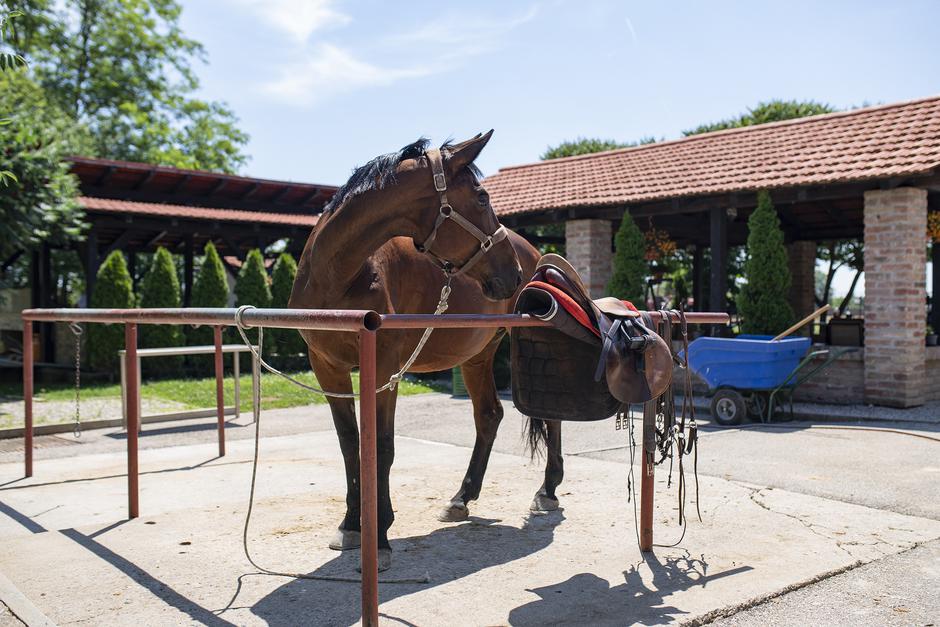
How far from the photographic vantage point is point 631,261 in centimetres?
1325

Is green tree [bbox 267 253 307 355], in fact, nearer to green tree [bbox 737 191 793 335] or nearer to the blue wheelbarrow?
green tree [bbox 737 191 793 335]

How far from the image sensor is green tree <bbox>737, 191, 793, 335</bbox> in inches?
463

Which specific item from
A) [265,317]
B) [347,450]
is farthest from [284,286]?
[265,317]

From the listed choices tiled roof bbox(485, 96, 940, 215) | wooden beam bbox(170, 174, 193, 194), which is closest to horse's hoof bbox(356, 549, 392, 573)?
tiled roof bbox(485, 96, 940, 215)

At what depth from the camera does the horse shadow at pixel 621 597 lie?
3.09 m

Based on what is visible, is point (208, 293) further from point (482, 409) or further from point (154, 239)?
point (482, 409)

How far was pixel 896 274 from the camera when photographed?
1016cm

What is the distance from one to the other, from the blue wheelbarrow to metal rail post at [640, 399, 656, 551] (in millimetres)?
5632

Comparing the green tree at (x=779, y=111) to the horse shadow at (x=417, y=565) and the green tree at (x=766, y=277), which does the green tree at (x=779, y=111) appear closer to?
the green tree at (x=766, y=277)

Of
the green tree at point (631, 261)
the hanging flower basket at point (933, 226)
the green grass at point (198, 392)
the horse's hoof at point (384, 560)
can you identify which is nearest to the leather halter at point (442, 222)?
the horse's hoof at point (384, 560)

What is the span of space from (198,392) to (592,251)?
7.25 metres

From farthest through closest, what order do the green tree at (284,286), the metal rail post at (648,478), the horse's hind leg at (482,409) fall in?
the green tree at (284,286) → the horse's hind leg at (482,409) → the metal rail post at (648,478)

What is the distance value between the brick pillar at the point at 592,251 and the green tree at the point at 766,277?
2.73 meters

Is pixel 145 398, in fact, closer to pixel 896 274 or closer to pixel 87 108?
pixel 896 274
